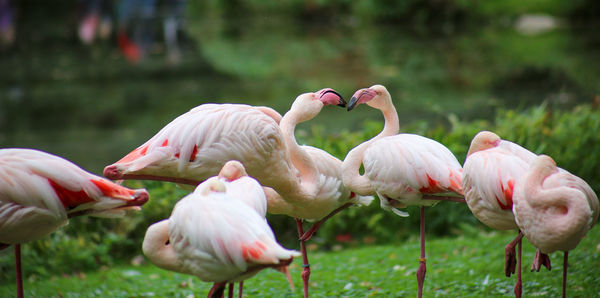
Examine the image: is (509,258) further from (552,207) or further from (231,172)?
(231,172)

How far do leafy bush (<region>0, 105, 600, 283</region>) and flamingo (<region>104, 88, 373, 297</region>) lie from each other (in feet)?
5.42

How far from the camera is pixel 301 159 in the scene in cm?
368

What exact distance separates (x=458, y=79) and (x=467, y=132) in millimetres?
6237

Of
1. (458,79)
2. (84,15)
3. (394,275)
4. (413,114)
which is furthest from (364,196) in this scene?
(84,15)

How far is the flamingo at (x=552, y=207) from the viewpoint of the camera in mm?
2807

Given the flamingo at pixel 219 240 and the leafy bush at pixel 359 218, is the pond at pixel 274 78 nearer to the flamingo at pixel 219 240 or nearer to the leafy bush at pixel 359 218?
the leafy bush at pixel 359 218

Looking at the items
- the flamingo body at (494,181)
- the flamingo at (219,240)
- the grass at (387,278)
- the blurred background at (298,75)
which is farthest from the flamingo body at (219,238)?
the blurred background at (298,75)

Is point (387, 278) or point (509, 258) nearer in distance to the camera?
point (509, 258)

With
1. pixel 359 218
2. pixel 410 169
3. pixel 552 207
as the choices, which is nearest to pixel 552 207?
pixel 552 207

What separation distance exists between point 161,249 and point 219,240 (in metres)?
0.40

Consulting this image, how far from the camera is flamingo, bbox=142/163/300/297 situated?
263 cm

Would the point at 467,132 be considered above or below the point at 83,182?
below

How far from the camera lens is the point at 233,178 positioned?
3.08 meters

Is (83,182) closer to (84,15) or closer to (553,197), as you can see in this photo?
(553,197)
